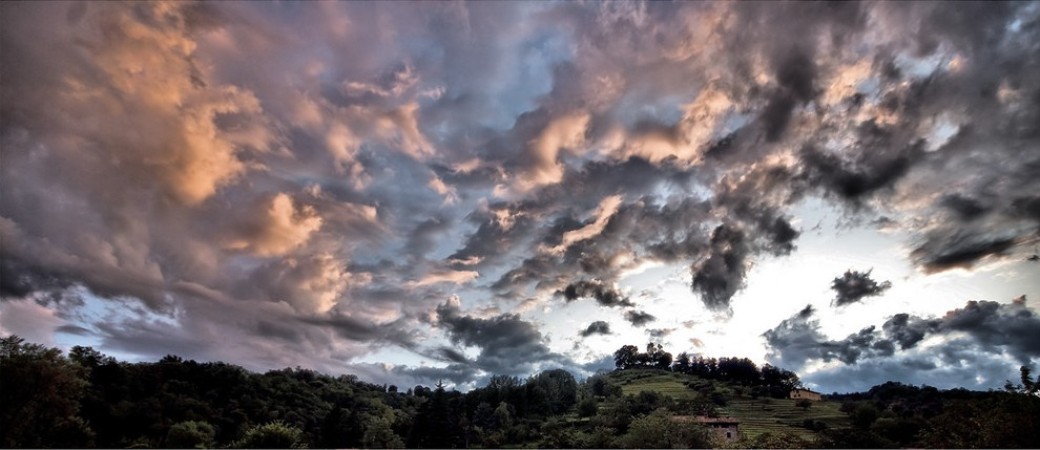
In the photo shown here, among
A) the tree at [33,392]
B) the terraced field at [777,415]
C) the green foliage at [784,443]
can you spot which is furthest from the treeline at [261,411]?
the terraced field at [777,415]

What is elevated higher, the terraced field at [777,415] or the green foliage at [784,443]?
the terraced field at [777,415]

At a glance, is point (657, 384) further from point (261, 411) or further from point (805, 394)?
point (261, 411)

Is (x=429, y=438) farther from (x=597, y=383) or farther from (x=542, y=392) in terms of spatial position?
(x=597, y=383)

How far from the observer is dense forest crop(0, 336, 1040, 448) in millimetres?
27938

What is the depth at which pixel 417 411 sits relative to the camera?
91.3 metres

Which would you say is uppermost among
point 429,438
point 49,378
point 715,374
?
point 715,374

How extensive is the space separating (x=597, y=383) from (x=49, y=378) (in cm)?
13198

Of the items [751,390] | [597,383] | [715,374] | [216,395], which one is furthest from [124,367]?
[715,374]

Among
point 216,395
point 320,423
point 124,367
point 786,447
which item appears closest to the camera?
point 786,447

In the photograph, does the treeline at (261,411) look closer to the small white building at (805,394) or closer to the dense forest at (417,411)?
the dense forest at (417,411)

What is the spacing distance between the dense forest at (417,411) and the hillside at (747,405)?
137 centimetres

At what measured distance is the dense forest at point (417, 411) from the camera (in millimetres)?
27938

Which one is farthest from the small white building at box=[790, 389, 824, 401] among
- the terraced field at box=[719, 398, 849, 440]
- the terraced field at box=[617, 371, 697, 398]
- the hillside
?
the terraced field at box=[617, 371, 697, 398]

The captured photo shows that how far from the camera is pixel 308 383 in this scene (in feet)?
400
